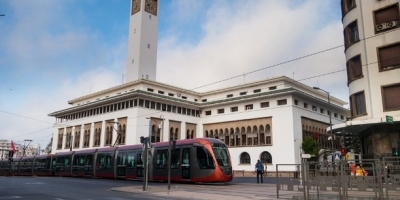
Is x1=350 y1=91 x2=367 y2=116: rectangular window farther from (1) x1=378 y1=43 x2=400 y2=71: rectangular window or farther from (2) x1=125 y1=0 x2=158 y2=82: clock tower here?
(2) x1=125 y1=0 x2=158 y2=82: clock tower

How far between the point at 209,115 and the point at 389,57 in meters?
38.7

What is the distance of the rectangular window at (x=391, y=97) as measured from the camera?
23.0 meters

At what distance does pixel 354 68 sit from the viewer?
26.1m

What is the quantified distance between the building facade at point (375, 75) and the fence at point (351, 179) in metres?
10.9

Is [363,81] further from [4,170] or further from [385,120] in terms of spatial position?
[4,170]

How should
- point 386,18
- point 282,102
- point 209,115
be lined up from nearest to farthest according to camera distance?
point 386,18, point 282,102, point 209,115

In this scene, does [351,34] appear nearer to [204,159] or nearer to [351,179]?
[204,159]

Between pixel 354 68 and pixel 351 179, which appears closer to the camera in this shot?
pixel 351 179

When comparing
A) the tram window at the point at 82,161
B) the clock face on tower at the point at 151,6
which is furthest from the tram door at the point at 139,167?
the clock face on tower at the point at 151,6

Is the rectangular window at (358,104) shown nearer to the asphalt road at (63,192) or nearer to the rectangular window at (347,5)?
the rectangular window at (347,5)

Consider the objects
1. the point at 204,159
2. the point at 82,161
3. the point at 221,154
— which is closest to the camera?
the point at 204,159

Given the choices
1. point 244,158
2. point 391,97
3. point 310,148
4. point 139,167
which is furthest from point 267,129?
point 391,97

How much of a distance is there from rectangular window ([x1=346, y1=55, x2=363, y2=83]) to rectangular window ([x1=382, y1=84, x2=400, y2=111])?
2255 mm

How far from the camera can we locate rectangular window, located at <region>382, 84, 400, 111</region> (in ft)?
75.3
